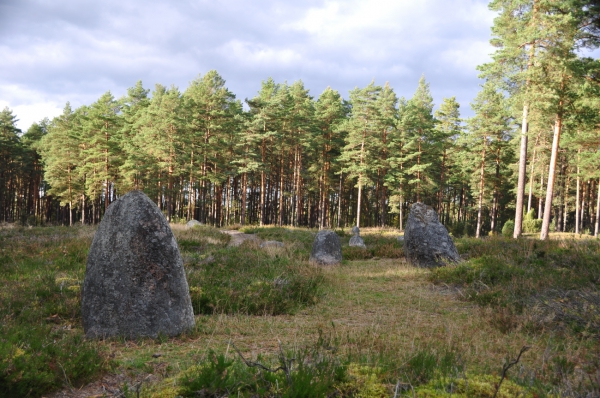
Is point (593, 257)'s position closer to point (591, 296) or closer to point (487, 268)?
point (487, 268)

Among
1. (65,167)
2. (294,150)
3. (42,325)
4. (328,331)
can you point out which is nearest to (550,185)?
(328,331)

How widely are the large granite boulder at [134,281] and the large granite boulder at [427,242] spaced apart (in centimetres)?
864

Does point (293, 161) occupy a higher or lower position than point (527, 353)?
higher

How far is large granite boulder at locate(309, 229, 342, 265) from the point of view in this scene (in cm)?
1279

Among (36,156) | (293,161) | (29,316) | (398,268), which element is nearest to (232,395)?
(29,316)

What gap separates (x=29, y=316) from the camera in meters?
5.21

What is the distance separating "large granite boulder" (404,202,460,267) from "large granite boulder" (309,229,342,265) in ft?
8.14

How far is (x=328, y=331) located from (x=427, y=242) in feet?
25.2

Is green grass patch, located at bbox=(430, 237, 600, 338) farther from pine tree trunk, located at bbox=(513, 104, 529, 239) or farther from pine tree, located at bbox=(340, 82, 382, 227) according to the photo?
pine tree, located at bbox=(340, 82, 382, 227)

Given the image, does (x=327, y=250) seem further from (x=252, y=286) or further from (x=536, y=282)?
(x=536, y=282)

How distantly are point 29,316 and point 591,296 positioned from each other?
8574 mm

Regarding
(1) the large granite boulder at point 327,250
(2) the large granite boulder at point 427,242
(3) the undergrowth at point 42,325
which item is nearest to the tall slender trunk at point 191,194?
(3) the undergrowth at point 42,325

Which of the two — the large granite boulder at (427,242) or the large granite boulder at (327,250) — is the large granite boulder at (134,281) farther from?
the large granite boulder at (427,242)

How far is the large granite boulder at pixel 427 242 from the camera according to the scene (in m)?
11.5
